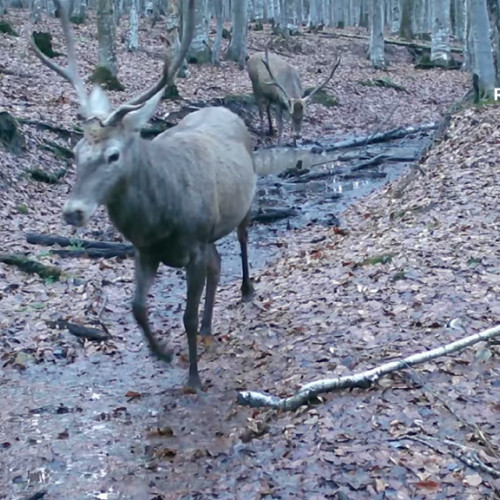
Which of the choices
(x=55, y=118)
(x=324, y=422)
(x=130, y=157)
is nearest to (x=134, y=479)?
(x=324, y=422)

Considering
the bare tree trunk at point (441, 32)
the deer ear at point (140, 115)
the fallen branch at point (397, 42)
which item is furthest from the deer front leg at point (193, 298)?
the fallen branch at point (397, 42)

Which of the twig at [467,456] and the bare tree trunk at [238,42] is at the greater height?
the twig at [467,456]

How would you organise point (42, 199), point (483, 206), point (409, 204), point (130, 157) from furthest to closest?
point (42, 199), point (409, 204), point (483, 206), point (130, 157)

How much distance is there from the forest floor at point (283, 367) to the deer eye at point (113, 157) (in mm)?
1974

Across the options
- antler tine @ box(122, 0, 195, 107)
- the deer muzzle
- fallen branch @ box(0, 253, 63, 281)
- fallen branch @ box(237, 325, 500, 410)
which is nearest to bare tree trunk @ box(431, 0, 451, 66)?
fallen branch @ box(0, 253, 63, 281)

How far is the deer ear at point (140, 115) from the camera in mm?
6113

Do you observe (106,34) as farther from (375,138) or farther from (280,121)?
(375,138)

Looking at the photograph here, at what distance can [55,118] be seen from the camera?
16438 millimetres

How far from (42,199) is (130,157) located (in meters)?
7.22

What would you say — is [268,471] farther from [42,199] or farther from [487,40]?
[487,40]

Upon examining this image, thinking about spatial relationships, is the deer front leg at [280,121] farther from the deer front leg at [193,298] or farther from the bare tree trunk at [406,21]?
the bare tree trunk at [406,21]

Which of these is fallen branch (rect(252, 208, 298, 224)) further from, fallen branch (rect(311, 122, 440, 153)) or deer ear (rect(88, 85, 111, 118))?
deer ear (rect(88, 85, 111, 118))

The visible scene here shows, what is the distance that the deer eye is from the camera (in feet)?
19.4

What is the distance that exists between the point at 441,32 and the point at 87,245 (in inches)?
1056
